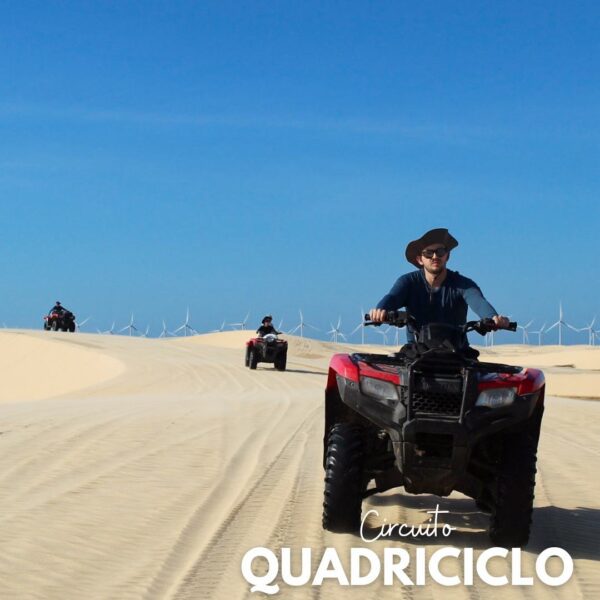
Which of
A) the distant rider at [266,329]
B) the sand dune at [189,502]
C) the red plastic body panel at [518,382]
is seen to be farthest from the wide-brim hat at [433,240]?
the distant rider at [266,329]

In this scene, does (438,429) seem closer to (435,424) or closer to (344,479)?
(435,424)

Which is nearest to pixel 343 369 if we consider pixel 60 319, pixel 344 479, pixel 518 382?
pixel 344 479

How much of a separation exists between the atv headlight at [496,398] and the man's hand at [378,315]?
0.87 metres

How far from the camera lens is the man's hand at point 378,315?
23.1 feet

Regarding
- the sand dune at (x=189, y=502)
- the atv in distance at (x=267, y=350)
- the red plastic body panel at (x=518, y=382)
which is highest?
the red plastic body panel at (x=518, y=382)

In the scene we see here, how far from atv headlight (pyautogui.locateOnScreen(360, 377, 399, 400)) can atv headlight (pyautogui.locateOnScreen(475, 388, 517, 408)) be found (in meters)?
0.51

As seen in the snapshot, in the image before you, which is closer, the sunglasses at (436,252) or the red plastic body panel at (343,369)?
the red plastic body panel at (343,369)

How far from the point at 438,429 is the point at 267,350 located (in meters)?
26.8

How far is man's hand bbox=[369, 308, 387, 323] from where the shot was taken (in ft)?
23.1

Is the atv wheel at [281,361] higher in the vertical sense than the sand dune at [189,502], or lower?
higher

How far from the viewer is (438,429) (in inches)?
251

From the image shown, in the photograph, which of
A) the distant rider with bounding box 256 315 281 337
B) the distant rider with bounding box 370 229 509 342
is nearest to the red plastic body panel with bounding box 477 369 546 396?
the distant rider with bounding box 370 229 509 342

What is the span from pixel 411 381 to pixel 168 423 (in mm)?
8632

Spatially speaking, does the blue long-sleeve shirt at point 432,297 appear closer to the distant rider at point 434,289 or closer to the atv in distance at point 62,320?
the distant rider at point 434,289
